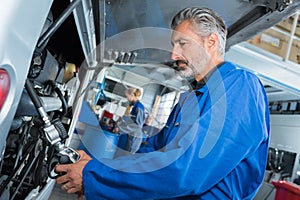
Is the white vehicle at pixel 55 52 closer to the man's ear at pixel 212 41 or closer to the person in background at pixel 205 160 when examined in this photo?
the person in background at pixel 205 160

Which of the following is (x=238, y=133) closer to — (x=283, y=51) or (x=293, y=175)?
(x=283, y=51)

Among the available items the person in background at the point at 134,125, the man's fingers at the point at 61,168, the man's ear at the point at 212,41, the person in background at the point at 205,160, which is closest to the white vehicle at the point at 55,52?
the man's fingers at the point at 61,168

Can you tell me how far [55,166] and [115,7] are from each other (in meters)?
0.91

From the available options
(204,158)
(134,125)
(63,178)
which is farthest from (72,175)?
(134,125)

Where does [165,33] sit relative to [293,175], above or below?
above

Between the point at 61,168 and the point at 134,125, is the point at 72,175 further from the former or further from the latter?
the point at 134,125

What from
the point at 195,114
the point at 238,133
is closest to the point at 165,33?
the point at 195,114

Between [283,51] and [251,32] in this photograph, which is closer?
[251,32]

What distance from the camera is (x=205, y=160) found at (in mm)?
809

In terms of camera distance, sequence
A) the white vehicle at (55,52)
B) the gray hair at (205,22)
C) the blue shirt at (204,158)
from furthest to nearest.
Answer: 1. the gray hair at (205,22)
2. the blue shirt at (204,158)
3. the white vehicle at (55,52)

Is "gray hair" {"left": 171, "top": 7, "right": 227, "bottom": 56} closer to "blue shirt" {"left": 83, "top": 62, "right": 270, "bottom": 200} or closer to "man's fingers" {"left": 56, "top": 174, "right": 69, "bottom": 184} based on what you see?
"blue shirt" {"left": 83, "top": 62, "right": 270, "bottom": 200}

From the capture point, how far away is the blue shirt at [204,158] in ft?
2.65

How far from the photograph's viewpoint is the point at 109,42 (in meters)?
2.13

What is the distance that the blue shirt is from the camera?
2.65ft
